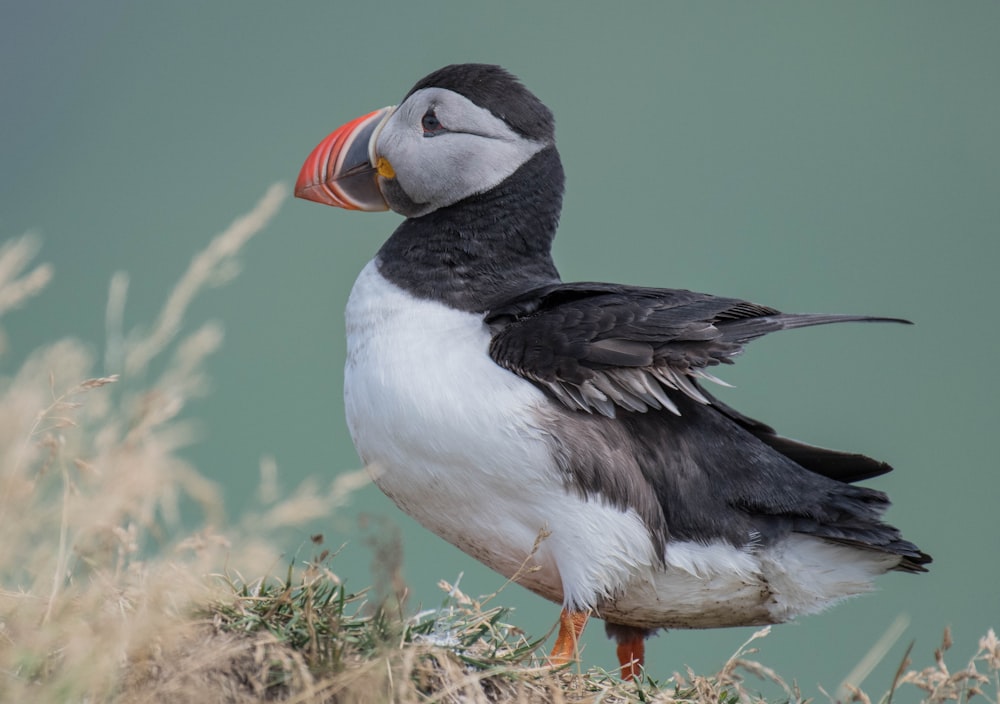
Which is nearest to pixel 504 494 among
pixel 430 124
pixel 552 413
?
pixel 552 413

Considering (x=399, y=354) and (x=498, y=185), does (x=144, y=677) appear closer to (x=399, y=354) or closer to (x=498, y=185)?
(x=399, y=354)

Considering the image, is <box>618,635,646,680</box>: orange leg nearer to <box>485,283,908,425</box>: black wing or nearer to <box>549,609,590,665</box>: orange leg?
<box>549,609,590,665</box>: orange leg

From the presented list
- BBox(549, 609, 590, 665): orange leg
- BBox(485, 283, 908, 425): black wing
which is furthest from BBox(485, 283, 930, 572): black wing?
BBox(549, 609, 590, 665): orange leg

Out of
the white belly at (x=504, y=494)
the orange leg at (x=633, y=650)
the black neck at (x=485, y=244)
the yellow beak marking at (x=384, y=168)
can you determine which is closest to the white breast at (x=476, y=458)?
the white belly at (x=504, y=494)

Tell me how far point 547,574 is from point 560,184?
1142mm

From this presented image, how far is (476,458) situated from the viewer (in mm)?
2801

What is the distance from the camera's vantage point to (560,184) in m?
3.36

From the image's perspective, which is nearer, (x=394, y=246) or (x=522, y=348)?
(x=522, y=348)

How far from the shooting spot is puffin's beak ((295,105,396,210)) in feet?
11.3

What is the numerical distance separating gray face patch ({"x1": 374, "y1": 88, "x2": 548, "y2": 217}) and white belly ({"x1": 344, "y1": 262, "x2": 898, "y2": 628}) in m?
0.32

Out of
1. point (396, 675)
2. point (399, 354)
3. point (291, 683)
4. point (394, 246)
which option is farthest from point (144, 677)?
point (394, 246)

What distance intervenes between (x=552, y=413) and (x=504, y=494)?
0.23m

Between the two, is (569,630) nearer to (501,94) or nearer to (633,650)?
(633,650)

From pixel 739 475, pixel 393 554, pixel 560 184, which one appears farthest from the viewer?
pixel 560 184
